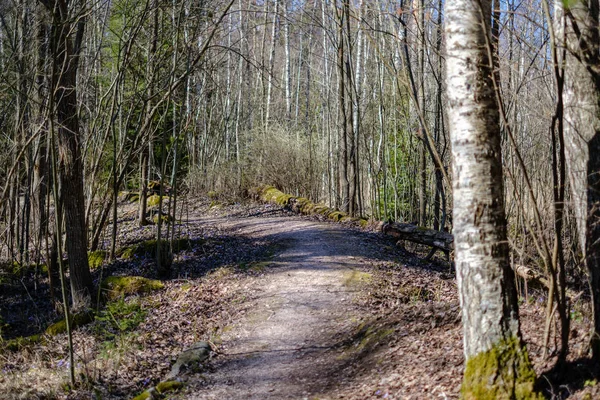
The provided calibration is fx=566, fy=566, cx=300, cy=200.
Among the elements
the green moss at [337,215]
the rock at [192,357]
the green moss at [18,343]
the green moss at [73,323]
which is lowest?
the green moss at [18,343]

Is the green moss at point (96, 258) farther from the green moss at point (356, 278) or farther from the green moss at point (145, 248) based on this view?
the green moss at point (356, 278)

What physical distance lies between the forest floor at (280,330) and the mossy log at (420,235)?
395 millimetres

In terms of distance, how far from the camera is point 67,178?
352 inches

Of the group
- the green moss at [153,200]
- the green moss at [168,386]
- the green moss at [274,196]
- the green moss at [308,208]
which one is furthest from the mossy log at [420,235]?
the green moss at [153,200]

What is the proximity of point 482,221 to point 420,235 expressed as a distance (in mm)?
7604

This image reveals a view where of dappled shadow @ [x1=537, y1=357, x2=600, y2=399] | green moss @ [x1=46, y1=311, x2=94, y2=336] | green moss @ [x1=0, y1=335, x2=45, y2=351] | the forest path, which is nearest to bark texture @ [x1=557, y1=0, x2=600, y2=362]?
dappled shadow @ [x1=537, y1=357, x2=600, y2=399]

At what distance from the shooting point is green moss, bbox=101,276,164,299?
948cm

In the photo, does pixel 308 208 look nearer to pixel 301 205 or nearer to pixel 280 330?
pixel 301 205

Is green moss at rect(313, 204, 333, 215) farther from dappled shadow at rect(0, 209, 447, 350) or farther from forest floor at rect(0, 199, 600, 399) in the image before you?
forest floor at rect(0, 199, 600, 399)

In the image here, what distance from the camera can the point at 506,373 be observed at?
12.0ft

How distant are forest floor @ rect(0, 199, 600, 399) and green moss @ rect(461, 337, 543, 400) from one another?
18cm

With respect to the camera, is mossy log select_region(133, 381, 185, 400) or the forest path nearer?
mossy log select_region(133, 381, 185, 400)

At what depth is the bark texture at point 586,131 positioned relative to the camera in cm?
377

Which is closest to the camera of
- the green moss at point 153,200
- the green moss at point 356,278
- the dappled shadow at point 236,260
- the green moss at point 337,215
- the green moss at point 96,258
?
the green moss at point 356,278
